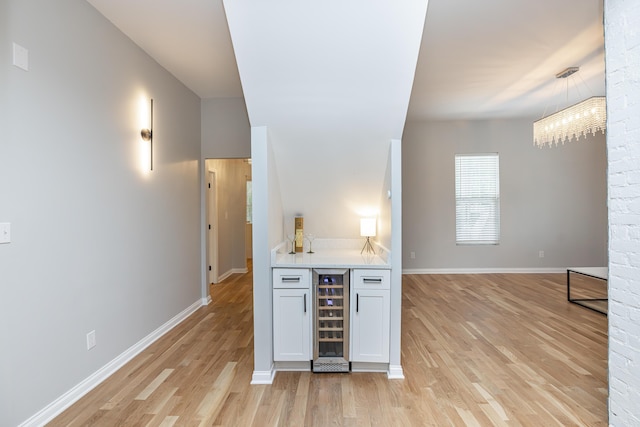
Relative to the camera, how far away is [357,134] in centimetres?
277

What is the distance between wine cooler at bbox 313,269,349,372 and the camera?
278 cm

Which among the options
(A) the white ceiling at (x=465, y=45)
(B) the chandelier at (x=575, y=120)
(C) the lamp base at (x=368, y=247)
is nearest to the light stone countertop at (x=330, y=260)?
(C) the lamp base at (x=368, y=247)

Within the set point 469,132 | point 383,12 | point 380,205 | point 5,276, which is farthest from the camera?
point 469,132

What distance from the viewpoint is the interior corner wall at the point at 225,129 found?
4.63 meters

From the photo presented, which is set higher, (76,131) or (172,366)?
(76,131)

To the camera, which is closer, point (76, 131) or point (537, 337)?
point (76, 131)

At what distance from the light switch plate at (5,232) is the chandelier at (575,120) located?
5129mm

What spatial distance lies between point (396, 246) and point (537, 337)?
1.99m

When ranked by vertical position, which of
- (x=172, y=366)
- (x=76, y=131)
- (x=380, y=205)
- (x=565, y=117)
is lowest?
(x=172, y=366)

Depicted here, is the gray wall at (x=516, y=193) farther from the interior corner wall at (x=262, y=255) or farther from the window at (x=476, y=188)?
the interior corner wall at (x=262, y=255)

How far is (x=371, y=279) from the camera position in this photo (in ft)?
8.98

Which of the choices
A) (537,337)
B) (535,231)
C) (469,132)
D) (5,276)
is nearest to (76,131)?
(5,276)

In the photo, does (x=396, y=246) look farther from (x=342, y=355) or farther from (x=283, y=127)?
(x=283, y=127)

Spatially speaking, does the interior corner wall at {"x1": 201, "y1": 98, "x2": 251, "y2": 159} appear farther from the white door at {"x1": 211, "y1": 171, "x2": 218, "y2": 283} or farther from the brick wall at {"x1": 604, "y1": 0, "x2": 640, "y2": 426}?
the brick wall at {"x1": 604, "y1": 0, "x2": 640, "y2": 426}
